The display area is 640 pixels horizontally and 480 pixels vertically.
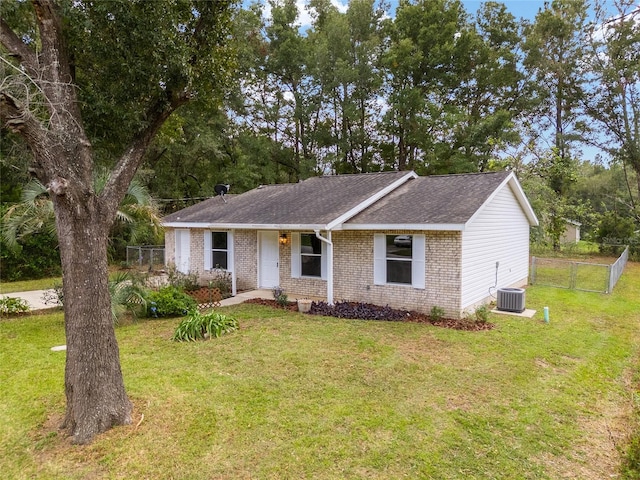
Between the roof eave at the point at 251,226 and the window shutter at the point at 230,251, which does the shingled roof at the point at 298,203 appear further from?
the window shutter at the point at 230,251

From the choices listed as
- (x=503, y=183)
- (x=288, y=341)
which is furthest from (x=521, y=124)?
(x=288, y=341)

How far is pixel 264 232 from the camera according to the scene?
13.4 m

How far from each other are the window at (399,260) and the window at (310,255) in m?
2.09

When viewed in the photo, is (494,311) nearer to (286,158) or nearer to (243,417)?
(243,417)

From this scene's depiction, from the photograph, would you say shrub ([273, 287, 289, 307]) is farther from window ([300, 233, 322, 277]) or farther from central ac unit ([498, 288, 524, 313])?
central ac unit ([498, 288, 524, 313])

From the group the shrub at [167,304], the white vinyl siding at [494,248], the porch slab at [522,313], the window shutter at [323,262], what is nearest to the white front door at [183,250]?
the shrub at [167,304]

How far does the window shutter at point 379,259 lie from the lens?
1091cm

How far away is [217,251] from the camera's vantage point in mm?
14719

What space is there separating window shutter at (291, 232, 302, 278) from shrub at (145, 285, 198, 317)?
130 inches

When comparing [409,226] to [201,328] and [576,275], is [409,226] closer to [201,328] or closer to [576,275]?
[201,328]

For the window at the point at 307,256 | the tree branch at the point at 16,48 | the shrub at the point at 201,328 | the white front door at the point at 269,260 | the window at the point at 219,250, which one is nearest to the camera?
the tree branch at the point at 16,48

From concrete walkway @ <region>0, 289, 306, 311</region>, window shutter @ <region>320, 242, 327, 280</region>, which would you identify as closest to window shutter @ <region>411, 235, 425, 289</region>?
window shutter @ <region>320, 242, 327, 280</region>

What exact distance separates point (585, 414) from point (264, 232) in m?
10.1

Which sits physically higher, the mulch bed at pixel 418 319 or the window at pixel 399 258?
the window at pixel 399 258
